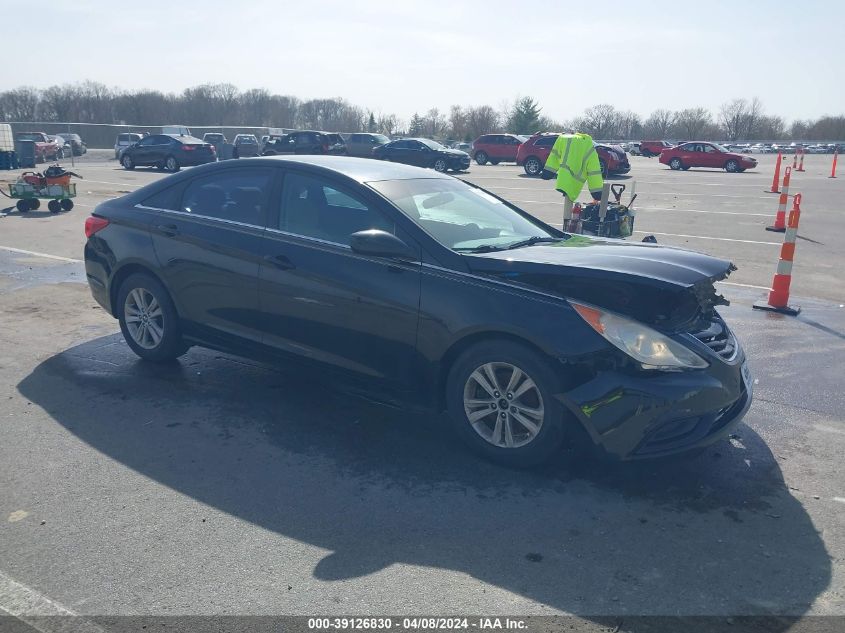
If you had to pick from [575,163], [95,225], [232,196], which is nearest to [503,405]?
[232,196]

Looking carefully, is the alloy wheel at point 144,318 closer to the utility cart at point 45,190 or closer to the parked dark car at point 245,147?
the utility cart at point 45,190

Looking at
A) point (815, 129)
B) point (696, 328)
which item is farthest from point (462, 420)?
point (815, 129)

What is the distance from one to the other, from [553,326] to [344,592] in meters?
1.76

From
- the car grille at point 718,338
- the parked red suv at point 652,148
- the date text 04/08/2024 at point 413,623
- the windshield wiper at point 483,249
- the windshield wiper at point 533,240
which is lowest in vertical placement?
the date text 04/08/2024 at point 413,623

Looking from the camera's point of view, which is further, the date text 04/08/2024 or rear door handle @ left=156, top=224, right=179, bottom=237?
rear door handle @ left=156, top=224, right=179, bottom=237

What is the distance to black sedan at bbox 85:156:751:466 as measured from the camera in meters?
4.04

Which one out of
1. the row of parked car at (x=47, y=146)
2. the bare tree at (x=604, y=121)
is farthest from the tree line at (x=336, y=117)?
the row of parked car at (x=47, y=146)

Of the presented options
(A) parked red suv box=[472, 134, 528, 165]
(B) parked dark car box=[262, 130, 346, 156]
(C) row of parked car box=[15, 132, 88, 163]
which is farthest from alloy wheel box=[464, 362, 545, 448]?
(A) parked red suv box=[472, 134, 528, 165]

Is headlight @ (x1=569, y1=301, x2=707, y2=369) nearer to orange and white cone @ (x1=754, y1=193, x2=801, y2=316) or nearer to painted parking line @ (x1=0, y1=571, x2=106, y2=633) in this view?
painted parking line @ (x1=0, y1=571, x2=106, y2=633)

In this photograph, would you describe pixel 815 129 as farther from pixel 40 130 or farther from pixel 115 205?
pixel 115 205

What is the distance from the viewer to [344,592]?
3182 mm

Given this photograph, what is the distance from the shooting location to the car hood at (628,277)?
163 inches

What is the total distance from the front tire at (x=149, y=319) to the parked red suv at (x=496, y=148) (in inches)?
1486

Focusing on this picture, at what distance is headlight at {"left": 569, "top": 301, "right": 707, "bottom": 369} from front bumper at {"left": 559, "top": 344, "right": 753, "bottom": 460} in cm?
6
